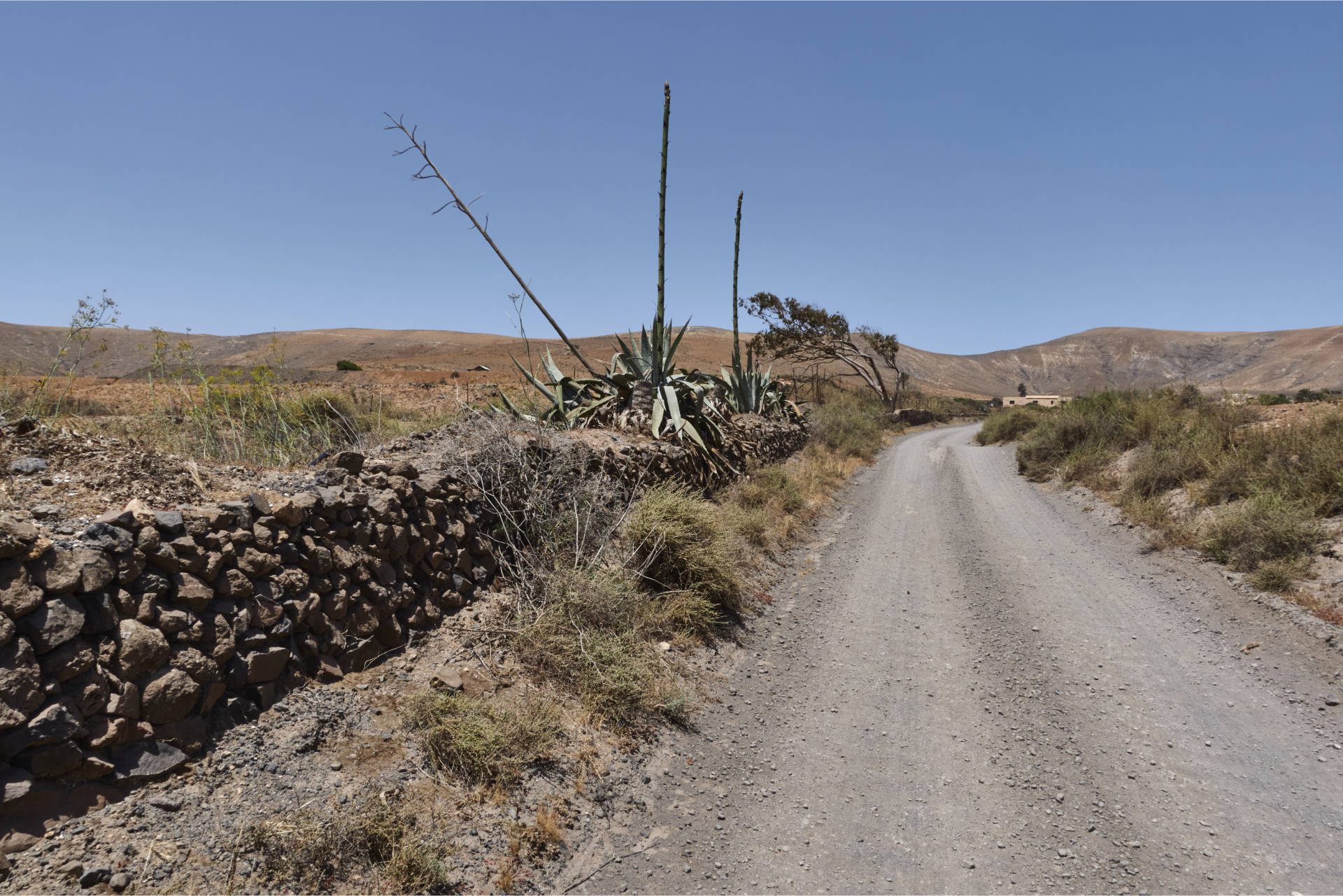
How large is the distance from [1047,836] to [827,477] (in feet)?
33.7

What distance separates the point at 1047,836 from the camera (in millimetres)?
3479

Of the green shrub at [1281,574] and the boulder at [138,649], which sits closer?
the boulder at [138,649]

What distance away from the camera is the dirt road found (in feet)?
10.8

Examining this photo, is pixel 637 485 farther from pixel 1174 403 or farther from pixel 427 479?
pixel 1174 403

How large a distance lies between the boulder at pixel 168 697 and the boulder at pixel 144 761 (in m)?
0.12

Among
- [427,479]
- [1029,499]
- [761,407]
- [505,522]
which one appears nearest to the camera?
[427,479]

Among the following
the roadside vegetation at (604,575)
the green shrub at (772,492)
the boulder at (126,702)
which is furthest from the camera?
the green shrub at (772,492)

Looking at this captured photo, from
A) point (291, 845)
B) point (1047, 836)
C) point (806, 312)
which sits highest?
point (806, 312)

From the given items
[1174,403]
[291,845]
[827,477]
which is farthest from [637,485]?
[1174,403]

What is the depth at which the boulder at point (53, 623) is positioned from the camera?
2.64 metres

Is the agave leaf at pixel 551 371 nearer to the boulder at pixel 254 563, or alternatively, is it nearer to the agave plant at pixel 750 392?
the agave plant at pixel 750 392

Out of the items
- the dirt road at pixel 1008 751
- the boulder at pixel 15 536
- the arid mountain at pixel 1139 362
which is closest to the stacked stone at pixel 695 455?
the dirt road at pixel 1008 751

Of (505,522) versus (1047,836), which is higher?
(505,522)

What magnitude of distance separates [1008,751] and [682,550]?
3.16 meters
